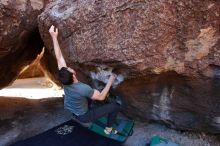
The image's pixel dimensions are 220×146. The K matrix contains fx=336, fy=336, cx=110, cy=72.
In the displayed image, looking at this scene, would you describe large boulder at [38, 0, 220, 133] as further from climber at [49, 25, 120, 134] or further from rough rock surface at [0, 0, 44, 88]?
rough rock surface at [0, 0, 44, 88]

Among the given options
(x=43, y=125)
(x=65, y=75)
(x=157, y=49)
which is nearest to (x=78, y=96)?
(x=65, y=75)

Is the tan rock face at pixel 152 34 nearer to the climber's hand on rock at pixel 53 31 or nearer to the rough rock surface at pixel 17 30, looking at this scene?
the climber's hand on rock at pixel 53 31

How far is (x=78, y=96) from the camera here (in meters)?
4.30

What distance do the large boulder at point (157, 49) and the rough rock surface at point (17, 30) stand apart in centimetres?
76

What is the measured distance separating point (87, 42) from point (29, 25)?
1600mm

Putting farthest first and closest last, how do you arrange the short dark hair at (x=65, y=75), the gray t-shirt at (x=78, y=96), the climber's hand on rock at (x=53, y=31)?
the climber's hand on rock at (x=53, y=31)
the gray t-shirt at (x=78, y=96)
the short dark hair at (x=65, y=75)

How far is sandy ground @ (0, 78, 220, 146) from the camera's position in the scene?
475cm

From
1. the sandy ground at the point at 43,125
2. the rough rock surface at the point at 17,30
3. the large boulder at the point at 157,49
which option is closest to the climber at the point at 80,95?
the large boulder at the point at 157,49

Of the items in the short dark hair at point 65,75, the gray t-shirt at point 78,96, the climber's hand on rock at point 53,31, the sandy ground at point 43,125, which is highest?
the climber's hand on rock at point 53,31

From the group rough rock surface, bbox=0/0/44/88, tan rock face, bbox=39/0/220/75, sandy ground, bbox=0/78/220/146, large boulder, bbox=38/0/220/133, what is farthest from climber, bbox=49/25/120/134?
rough rock surface, bbox=0/0/44/88

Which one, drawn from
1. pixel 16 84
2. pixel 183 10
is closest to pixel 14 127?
pixel 183 10

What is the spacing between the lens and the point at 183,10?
3846 millimetres

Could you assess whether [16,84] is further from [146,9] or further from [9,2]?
[146,9]

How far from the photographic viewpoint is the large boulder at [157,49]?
3.88m
